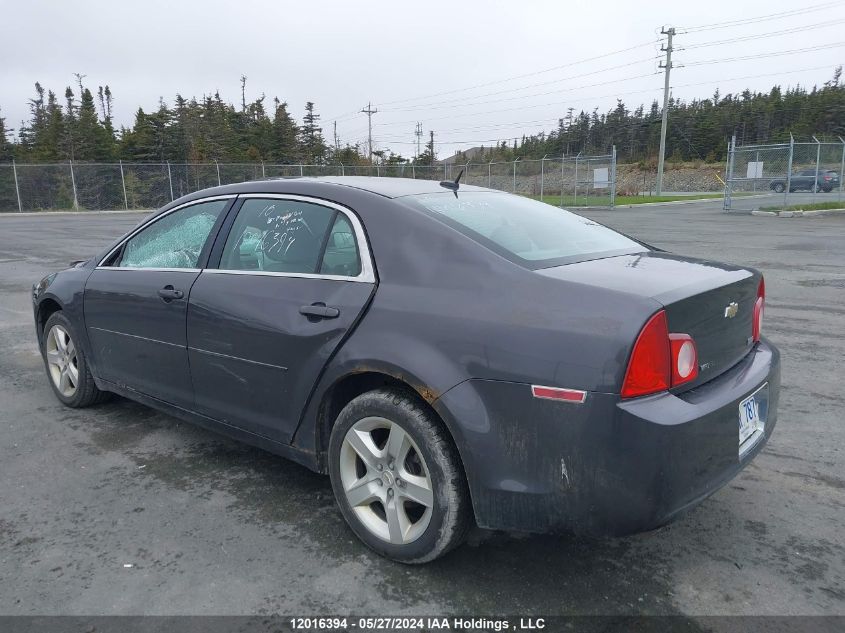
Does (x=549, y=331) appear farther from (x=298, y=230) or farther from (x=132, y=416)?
(x=132, y=416)

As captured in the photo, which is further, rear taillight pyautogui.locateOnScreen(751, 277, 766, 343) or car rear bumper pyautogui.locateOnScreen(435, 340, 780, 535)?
rear taillight pyautogui.locateOnScreen(751, 277, 766, 343)

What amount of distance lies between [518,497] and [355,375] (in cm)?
84

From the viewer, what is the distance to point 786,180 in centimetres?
2609

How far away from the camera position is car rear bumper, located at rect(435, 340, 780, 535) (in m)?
2.10

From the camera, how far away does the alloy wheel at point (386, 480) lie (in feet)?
8.38

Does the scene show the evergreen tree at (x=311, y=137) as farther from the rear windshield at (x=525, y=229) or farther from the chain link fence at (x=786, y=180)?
the rear windshield at (x=525, y=229)


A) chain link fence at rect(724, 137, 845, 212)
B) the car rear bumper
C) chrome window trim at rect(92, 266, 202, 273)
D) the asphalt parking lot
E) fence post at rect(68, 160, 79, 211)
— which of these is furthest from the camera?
fence post at rect(68, 160, 79, 211)

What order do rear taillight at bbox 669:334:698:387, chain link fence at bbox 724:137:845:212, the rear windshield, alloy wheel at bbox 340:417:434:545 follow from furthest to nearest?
chain link fence at bbox 724:137:845:212
the rear windshield
alloy wheel at bbox 340:417:434:545
rear taillight at bbox 669:334:698:387

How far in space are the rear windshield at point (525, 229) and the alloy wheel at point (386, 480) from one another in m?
0.87

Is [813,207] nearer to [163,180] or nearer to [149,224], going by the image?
[149,224]

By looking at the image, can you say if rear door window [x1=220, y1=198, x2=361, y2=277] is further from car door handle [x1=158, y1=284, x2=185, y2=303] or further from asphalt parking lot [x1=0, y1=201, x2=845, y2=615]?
asphalt parking lot [x1=0, y1=201, x2=845, y2=615]

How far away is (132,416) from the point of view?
4.41 m

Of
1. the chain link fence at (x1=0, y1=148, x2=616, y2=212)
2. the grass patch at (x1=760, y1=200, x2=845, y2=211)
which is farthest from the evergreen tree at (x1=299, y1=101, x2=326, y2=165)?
the grass patch at (x1=760, y1=200, x2=845, y2=211)

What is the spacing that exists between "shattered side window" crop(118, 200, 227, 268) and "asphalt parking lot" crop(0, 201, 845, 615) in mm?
1098
